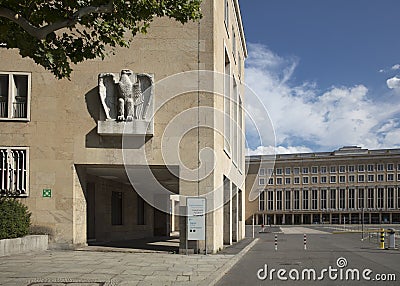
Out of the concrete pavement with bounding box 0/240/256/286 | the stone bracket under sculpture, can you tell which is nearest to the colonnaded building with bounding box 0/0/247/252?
the stone bracket under sculpture

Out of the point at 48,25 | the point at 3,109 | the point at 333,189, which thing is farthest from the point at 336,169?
the point at 48,25

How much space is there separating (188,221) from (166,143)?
11.0ft

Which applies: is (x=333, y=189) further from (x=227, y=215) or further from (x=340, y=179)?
(x=227, y=215)

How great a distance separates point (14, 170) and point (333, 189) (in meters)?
109

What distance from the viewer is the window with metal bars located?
2309 cm

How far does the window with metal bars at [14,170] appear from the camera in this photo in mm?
23094

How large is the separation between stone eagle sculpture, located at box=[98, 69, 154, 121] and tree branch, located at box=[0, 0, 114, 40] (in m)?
11.9

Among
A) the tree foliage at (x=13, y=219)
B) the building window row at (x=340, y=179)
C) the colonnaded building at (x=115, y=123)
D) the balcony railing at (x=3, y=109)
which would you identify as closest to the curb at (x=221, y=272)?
the colonnaded building at (x=115, y=123)

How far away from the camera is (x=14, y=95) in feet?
78.3

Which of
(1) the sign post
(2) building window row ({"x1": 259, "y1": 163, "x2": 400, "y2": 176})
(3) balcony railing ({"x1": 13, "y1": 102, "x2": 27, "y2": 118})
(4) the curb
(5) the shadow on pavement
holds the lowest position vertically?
(5) the shadow on pavement

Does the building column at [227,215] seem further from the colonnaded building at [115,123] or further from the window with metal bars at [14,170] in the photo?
the window with metal bars at [14,170]

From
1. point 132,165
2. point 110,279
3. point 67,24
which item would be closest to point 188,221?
point 132,165

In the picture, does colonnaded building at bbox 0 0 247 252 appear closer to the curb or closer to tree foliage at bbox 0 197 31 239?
tree foliage at bbox 0 197 31 239

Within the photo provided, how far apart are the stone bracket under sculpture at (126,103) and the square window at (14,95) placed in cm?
335
